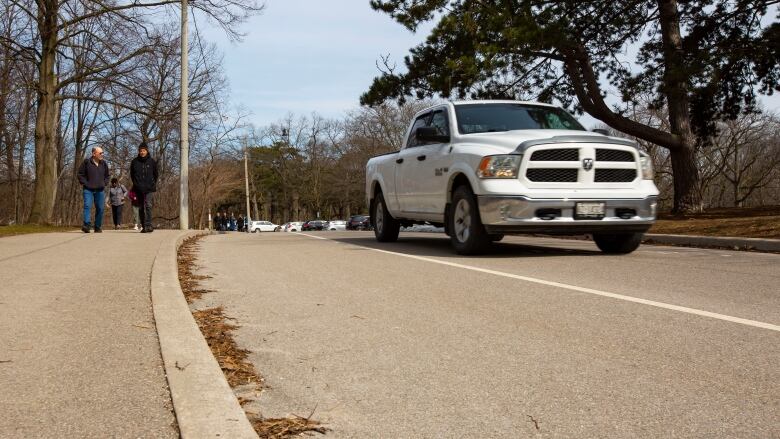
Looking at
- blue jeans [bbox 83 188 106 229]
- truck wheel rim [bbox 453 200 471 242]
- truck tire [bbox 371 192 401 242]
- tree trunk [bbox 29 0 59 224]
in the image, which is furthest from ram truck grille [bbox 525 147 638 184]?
tree trunk [bbox 29 0 59 224]

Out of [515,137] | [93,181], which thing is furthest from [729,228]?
[93,181]

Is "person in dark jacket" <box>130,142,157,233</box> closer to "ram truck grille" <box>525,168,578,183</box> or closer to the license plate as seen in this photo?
"ram truck grille" <box>525,168,578,183</box>

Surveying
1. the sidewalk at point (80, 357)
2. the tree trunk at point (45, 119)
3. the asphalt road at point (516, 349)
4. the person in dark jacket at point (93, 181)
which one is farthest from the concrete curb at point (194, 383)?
the tree trunk at point (45, 119)

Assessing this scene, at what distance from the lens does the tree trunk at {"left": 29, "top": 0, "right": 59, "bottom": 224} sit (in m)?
21.3

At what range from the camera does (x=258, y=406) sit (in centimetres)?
278

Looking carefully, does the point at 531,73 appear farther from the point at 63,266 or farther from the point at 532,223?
the point at 63,266

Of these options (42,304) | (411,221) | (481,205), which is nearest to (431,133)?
(481,205)

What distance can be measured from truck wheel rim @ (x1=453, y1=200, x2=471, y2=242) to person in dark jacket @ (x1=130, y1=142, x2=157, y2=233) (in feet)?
26.1

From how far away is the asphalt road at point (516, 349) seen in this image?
2668 millimetres

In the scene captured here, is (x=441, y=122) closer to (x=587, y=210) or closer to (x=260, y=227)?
(x=587, y=210)

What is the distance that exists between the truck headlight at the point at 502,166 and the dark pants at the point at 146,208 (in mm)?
8749

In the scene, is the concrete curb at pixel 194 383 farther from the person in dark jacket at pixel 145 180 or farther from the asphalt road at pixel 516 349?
the person in dark jacket at pixel 145 180

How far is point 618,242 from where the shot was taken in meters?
9.31

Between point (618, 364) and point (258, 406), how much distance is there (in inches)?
70.2
